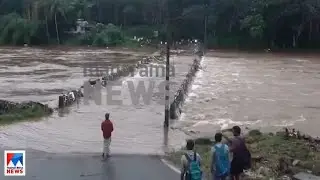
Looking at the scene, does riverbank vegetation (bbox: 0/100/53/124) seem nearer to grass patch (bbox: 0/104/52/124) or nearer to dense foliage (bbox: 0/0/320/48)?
grass patch (bbox: 0/104/52/124)

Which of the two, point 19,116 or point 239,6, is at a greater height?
point 239,6

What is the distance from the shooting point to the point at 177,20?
217 ft

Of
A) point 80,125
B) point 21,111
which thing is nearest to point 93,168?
point 80,125

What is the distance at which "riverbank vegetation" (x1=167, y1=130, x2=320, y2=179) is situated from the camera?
10.5 m

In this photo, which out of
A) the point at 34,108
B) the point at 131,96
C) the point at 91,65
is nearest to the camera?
the point at 34,108

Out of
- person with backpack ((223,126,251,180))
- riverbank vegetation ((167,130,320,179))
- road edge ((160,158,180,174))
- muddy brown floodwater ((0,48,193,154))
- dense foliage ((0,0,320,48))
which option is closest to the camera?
person with backpack ((223,126,251,180))

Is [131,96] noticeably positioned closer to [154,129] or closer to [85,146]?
[154,129]

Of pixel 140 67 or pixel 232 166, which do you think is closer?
pixel 232 166

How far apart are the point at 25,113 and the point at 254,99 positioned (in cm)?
1295

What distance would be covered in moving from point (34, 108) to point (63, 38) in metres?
63.2

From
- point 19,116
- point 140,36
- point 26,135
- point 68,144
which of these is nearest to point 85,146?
point 68,144

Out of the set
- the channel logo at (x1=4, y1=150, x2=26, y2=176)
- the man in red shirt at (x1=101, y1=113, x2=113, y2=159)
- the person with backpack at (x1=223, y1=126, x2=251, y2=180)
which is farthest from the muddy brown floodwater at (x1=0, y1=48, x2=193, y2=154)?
the person with backpack at (x1=223, y1=126, x2=251, y2=180)

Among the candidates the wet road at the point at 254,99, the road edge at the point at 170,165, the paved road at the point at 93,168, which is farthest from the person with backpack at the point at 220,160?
the wet road at the point at 254,99

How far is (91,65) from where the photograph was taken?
45781mm
